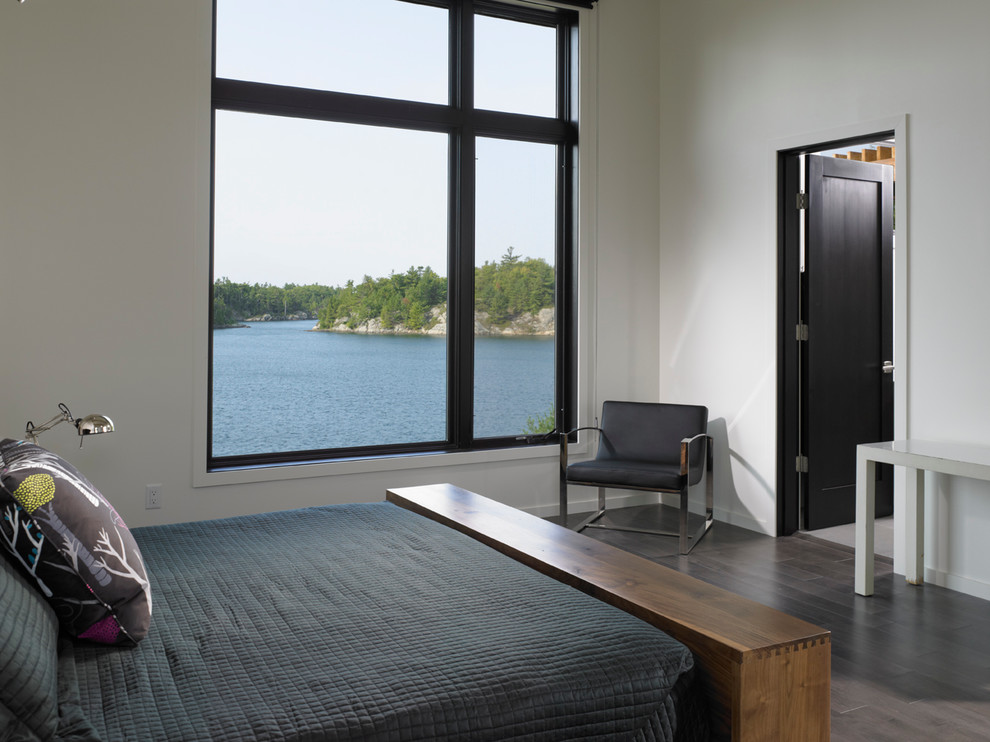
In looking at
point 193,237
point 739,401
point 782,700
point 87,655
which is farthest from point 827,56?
point 87,655

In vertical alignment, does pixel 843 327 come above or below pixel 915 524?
above

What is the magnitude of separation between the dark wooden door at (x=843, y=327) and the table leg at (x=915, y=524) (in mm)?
911

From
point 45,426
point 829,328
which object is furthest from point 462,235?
point 45,426

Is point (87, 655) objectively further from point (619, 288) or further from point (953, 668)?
point (619, 288)

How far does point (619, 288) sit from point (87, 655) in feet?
13.7

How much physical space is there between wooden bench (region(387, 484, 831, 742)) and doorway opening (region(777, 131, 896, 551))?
2853mm

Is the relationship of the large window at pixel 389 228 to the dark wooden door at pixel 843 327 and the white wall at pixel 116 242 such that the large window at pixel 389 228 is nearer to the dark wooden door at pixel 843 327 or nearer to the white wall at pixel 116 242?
the white wall at pixel 116 242

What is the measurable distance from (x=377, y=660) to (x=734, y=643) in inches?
27.3

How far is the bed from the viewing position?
135 cm

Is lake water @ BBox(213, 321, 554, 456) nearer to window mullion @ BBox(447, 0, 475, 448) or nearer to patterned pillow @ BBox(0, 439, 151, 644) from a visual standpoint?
window mullion @ BBox(447, 0, 475, 448)

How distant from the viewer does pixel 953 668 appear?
2.82 m

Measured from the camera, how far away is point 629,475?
4.36 metres

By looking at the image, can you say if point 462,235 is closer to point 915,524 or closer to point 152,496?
point 152,496

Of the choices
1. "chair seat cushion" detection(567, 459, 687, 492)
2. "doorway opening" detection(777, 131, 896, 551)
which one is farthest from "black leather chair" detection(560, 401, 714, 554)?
"doorway opening" detection(777, 131, 896, 551)
